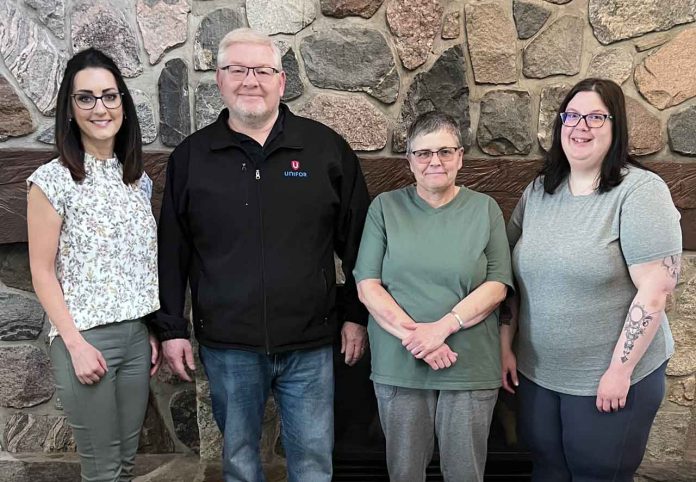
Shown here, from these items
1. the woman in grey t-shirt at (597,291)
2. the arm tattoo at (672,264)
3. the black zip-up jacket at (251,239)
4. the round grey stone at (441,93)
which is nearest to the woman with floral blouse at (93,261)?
the black zip-up jacket at (251,239)

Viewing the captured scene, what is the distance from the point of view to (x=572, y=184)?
5.08 ft

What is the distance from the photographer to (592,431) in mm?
1484

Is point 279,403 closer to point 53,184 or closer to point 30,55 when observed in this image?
point 53,184

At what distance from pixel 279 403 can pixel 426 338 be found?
565 millimetres

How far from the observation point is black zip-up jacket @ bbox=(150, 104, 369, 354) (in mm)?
1640

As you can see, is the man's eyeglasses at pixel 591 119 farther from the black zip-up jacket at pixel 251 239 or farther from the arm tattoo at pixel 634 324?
the black zip-up jacket at pixel 251 239

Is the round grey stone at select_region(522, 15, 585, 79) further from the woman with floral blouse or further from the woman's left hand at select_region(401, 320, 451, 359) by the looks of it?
the woman with floral blouse

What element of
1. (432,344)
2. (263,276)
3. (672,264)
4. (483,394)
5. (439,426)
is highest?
(672,264)

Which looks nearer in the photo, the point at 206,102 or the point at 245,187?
the point at 245,187

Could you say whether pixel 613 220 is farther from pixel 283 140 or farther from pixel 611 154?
pixel 283 140

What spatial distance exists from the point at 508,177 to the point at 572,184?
0.54 m

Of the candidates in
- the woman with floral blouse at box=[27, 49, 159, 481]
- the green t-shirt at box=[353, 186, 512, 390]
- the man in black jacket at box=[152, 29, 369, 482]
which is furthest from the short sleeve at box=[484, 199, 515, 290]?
the woman with floral blouse at box=[27, 49, 159, 481]

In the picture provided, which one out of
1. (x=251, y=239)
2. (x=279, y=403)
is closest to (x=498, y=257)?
(x=251, y=239)

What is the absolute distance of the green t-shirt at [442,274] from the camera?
1.57 meters
